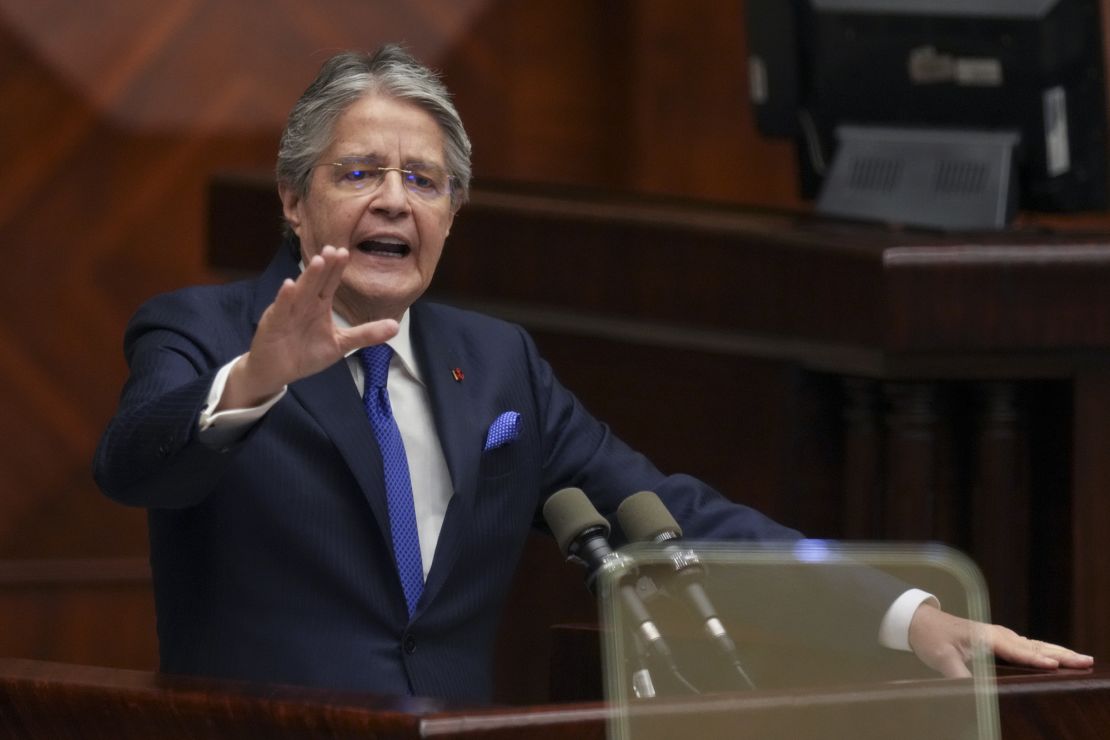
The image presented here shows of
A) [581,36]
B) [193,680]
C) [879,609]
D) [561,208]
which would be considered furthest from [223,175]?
[879,609]

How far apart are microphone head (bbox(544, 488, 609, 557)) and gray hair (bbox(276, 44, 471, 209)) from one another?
513 mm

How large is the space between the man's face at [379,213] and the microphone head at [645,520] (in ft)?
1.35

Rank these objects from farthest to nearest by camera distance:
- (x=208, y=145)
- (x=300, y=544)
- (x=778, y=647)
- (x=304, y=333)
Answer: (x=208, y=145), (x=300, y=544), (x=304, y=333), (x=778, y=647)

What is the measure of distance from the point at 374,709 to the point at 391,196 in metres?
0.71

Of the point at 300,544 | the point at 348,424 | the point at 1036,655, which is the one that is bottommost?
the point at 1036,655

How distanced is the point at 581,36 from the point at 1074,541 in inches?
111

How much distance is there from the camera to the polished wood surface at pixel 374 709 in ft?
4.26

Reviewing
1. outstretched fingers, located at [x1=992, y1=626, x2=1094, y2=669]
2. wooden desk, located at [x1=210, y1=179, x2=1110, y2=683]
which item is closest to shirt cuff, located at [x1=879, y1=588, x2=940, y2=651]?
outstretched fingers, located at [x1=992, y1=626, x2=1094, y2=669]

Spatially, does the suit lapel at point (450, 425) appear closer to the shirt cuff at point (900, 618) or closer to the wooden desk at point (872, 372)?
the shirt cuff at point (900, 618)

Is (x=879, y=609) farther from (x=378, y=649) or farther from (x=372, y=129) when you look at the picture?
(x=372, y=129)

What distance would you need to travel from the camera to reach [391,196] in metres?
1.96

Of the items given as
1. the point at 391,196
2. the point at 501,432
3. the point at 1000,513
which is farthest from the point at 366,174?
the point at 1000,513


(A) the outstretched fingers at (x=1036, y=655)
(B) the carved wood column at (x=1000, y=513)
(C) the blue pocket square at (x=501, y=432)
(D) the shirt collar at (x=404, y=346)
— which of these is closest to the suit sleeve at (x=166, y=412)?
(D) the shirt collar at (x=404, y=346)

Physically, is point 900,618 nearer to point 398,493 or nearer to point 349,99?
point 398,493
